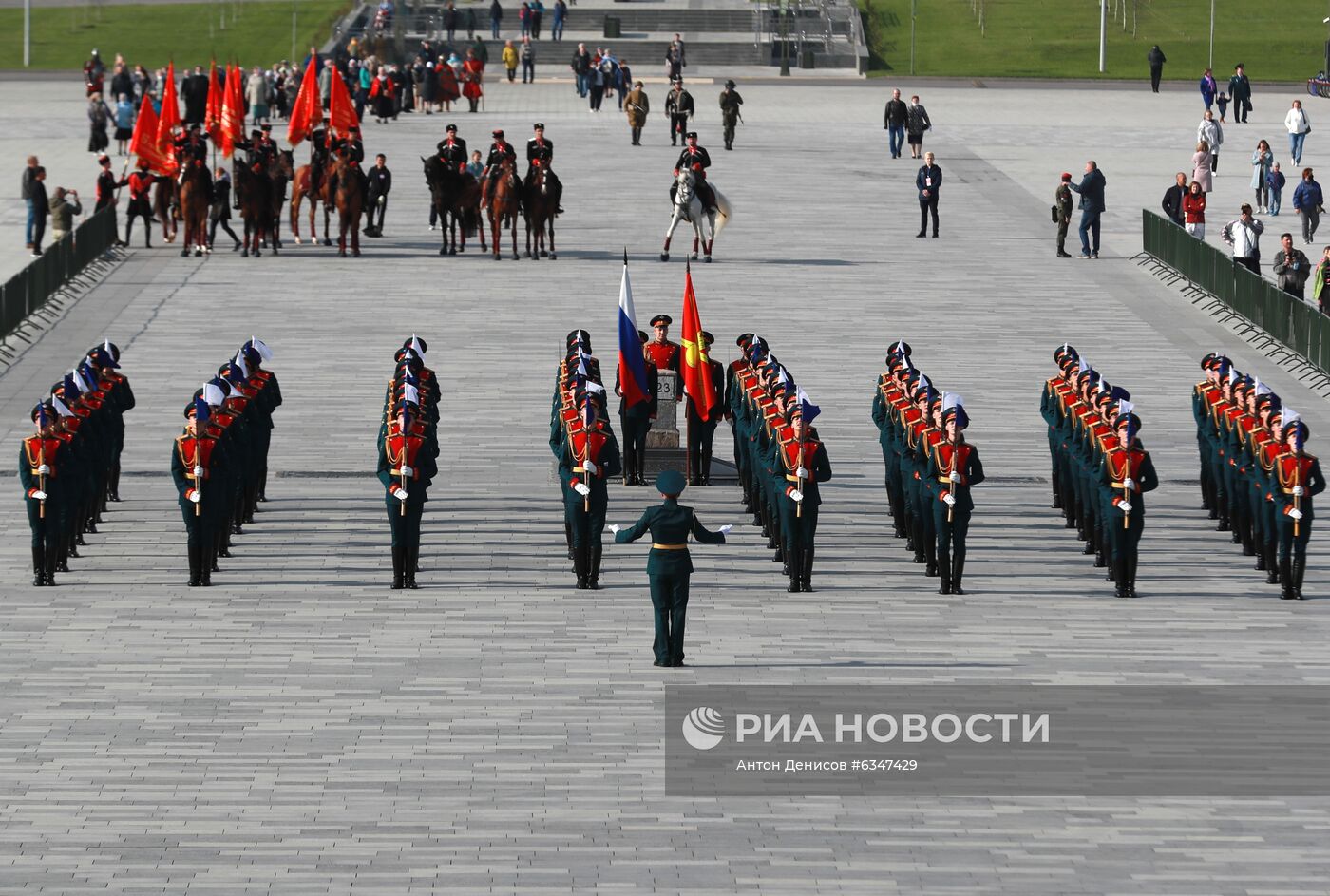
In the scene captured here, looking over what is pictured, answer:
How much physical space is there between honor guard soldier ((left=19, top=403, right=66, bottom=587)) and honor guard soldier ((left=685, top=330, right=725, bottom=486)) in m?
5.89

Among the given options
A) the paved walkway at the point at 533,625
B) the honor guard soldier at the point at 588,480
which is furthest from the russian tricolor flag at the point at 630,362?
the honor guard soldier at the point at 588,480

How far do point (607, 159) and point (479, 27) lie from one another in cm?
2327

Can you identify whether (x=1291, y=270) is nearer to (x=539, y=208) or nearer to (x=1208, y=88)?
(x=539, y=208)

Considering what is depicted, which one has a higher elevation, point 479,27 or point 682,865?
point 479,27

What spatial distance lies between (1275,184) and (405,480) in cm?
2463

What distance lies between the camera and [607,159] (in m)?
46.0

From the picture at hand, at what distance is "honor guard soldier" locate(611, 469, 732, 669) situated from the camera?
1567cm

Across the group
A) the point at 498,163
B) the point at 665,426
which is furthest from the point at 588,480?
the point at 498,163

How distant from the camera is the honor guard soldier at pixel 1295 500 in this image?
17984 millimetres

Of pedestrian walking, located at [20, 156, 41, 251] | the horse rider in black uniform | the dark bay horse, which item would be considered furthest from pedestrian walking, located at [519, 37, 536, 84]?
the horse rider in black uniform

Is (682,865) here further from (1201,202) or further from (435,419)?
(1201,202)

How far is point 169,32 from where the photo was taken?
75.3 metres


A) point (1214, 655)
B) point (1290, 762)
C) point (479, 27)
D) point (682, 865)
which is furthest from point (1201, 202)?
point (479, 27)

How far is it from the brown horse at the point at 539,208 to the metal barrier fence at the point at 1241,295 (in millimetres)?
8720
